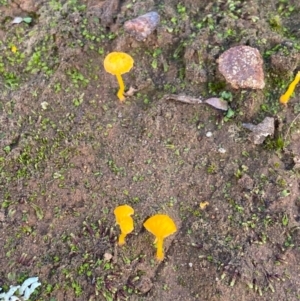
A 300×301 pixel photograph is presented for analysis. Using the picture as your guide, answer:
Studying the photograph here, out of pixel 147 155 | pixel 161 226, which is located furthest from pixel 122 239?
pixel 147 155

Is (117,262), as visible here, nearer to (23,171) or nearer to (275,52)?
(23,171)

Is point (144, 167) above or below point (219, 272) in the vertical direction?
above

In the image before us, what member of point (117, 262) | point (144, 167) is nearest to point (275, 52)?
point (144, 167)

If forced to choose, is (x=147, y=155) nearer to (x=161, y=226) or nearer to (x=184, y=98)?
(x=184, y=98)

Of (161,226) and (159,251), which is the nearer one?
(161,226)

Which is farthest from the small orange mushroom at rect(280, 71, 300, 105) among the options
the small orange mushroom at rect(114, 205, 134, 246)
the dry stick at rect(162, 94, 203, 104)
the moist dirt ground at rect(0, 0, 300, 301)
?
the small orange mushroom at rect(114, 205, 134, 246)

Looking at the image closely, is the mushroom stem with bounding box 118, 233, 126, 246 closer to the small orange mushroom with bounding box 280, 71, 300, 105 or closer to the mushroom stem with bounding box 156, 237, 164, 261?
the mushroom stem with bounding box 156, 237, 164, 261

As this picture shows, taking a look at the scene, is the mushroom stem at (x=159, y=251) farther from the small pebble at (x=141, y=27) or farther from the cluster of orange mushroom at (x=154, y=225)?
the small pebble at (x=141, y=27)
